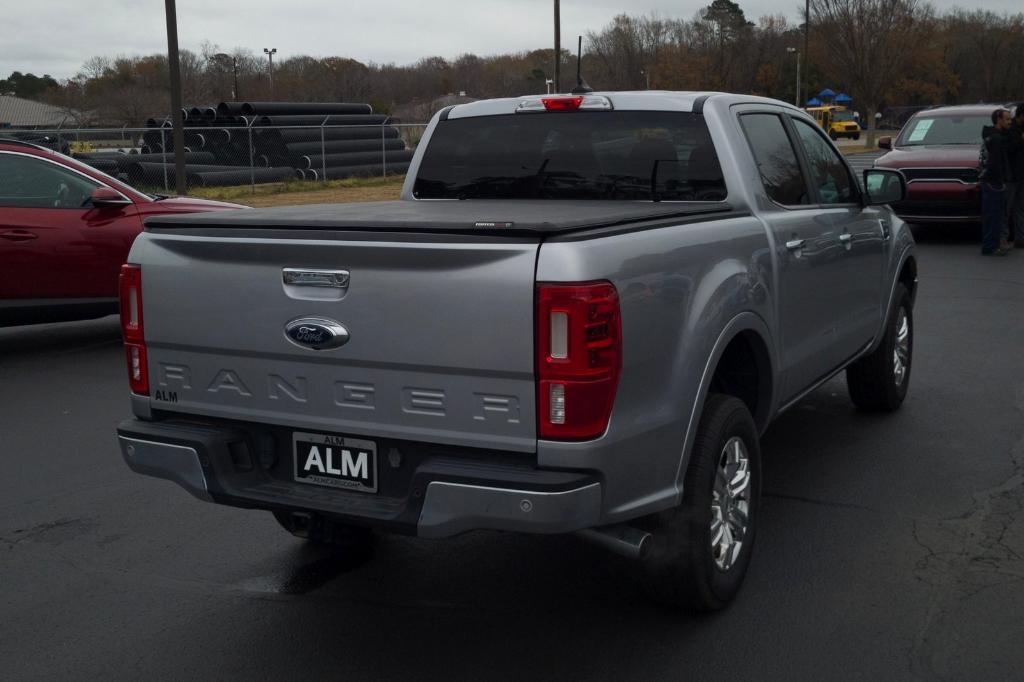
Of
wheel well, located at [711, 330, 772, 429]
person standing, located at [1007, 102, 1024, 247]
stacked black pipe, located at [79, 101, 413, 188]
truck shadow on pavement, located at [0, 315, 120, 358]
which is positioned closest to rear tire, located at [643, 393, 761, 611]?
wheel well, located at [711, 330, 772, 429]

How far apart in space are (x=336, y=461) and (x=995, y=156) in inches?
504

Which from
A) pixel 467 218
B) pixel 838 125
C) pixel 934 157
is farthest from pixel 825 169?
pixel 838 125

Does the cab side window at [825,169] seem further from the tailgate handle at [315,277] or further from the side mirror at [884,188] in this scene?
the tailgate handle at [315,277]

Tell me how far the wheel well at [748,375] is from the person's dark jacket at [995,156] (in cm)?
1109

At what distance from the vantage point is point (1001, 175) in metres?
14.4

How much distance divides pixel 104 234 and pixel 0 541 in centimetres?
495

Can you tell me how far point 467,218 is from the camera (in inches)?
151

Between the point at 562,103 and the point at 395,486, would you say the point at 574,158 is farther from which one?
the point at 395,486

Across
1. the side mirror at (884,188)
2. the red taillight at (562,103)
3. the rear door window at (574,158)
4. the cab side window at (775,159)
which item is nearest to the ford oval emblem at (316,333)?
the rear door window at (574,158)

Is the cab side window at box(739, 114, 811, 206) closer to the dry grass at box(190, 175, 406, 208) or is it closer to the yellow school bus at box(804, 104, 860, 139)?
the dry grass at box(190, 175, 406, 208)

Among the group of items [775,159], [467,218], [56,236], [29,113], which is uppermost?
[29,113]

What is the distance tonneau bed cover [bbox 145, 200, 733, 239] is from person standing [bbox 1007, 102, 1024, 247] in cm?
1136

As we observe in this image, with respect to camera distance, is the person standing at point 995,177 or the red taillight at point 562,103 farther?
the person standing at point 995,177

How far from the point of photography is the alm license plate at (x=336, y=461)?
12.1 feet
